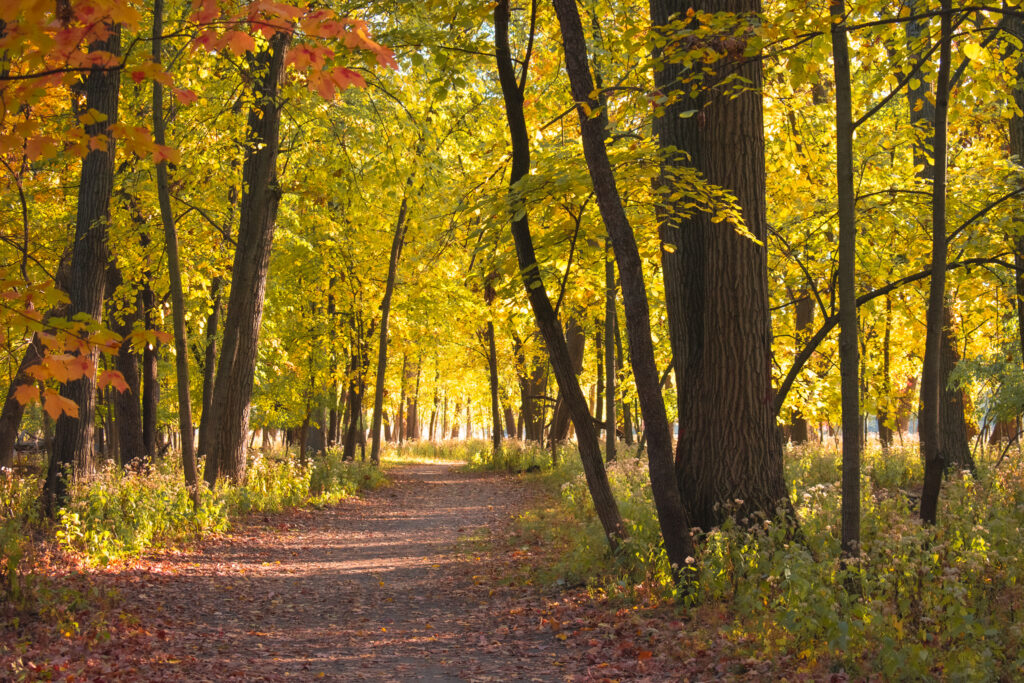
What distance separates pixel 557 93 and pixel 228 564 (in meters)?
7.56

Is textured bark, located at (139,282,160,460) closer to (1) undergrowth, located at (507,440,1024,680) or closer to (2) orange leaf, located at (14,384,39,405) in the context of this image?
(1) undergrowth, located at (507,440,1024,680)

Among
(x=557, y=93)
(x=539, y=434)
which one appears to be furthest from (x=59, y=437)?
(x=539, y=434)

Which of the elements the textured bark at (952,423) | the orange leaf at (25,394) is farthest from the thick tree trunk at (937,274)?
the textured bark at (952,423)

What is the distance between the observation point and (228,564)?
9.92 metres

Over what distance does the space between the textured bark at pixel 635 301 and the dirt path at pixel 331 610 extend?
4.71ft

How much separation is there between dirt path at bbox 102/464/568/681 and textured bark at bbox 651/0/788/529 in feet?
7.71

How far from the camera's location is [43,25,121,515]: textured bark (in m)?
10.5

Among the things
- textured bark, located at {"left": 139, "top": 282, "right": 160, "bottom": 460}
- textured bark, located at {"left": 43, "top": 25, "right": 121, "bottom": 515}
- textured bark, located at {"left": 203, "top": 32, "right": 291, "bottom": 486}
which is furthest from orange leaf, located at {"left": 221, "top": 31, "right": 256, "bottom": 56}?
textured bark, located at {"left": 139, "top": 282, "right": 160, "bottom": 460}

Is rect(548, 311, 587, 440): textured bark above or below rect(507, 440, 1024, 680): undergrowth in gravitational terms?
above

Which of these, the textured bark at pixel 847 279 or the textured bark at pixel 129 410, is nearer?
the textured bark at pixel 847 279

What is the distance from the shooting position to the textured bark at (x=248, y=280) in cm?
1298

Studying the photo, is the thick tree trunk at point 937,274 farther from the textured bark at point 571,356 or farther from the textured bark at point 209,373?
the textured bark at point 571,356

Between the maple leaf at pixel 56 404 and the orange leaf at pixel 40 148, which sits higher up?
the orange leaf at pixel 40 148

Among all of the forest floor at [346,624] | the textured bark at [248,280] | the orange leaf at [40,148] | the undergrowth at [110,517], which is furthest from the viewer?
the textured bark at [248,280]
